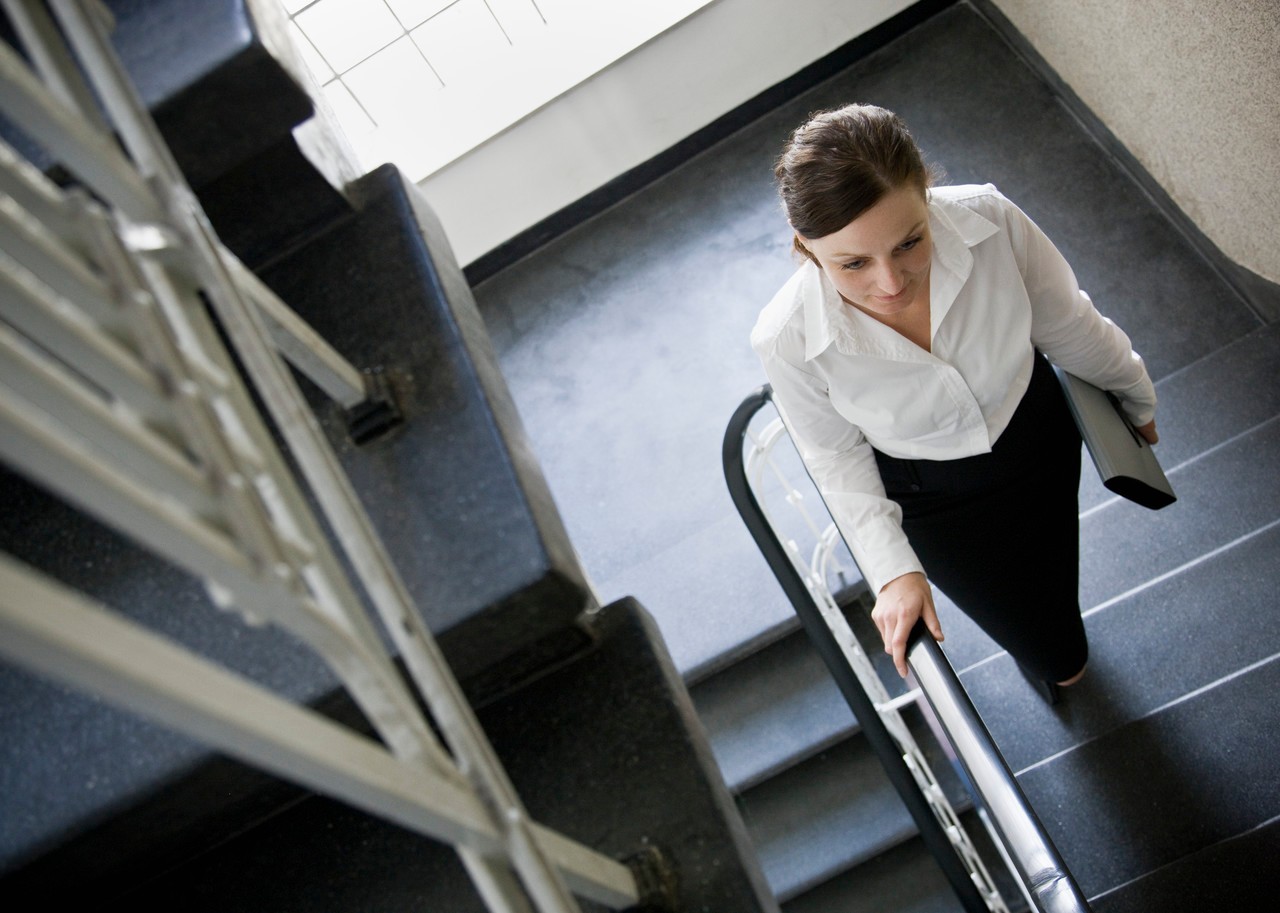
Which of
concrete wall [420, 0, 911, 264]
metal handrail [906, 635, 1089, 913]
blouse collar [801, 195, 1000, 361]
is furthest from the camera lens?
concrete wall [420, 0, 911, 264]

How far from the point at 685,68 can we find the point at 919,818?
3.87 m

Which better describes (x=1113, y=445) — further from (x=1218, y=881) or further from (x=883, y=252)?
(x=1218, y=881)

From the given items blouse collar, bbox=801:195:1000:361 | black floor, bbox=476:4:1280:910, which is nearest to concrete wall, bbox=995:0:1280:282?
black floor, bbox=476:4:1280:910

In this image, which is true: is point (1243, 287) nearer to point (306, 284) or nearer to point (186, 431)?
point (306, 284)

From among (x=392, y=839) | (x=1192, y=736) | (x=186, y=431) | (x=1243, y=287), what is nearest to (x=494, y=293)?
(x=1243, y=287)

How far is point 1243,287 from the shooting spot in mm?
4055

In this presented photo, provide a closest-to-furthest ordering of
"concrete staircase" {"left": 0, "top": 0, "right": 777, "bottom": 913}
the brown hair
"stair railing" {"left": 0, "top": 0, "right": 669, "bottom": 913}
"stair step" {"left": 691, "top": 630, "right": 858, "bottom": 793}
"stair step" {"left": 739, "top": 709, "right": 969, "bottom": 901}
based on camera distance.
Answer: "stair railing" {"left": 0, "top": 0, "right": 669, "bottom": 913} < "concrete staircase" {"left": 0, "top": 0, "right": 777, "bottom": 913} < the brown hair < "stair step" {"left": 739, "top": 709, "right": 969, "bottom": 901} < "stair step" {"left": 691, "top": 630, "right": 858, "bottom": 793}

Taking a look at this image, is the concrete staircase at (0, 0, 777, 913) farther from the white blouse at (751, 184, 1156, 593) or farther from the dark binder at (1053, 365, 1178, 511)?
the dark binder at (1053, 365, 1178, 511)

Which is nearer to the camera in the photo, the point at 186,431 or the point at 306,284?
the point at 186,431

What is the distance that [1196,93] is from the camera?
3.57 m

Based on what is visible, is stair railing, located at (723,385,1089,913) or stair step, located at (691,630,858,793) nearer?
stair railing, located at (723,385,1089,913)

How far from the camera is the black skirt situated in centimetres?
251

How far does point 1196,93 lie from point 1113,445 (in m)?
1.83

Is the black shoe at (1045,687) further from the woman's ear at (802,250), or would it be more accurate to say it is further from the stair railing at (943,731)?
the woman's ear at (802,250)
